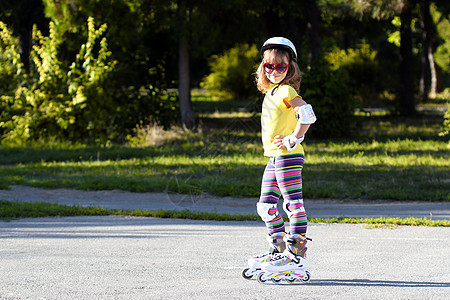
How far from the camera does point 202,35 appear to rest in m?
17.9

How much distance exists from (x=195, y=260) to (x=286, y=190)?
1300 millimetres

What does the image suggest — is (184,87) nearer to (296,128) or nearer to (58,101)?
(58,101)

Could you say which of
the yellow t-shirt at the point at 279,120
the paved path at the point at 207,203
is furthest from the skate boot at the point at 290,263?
the paved path at the point at 207,203

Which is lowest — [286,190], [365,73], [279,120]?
[286,190]

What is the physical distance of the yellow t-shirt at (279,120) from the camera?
493 centimetres

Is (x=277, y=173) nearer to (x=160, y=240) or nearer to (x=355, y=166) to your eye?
(x=160, y=240)

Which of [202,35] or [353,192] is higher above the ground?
[202,35]

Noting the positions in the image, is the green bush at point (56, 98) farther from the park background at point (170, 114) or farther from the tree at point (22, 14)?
the tree at point (22, 14)

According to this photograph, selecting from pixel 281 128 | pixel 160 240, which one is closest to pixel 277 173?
pixel 281 128

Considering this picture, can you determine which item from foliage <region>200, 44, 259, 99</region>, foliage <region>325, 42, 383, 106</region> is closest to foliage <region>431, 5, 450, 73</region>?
foliage <region>325, 42, 383, 106</region>

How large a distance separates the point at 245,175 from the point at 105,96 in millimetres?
6650

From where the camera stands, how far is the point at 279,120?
4949 mm

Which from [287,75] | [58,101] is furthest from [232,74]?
[287,75]

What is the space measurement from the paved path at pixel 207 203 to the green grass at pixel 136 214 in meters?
0.60
